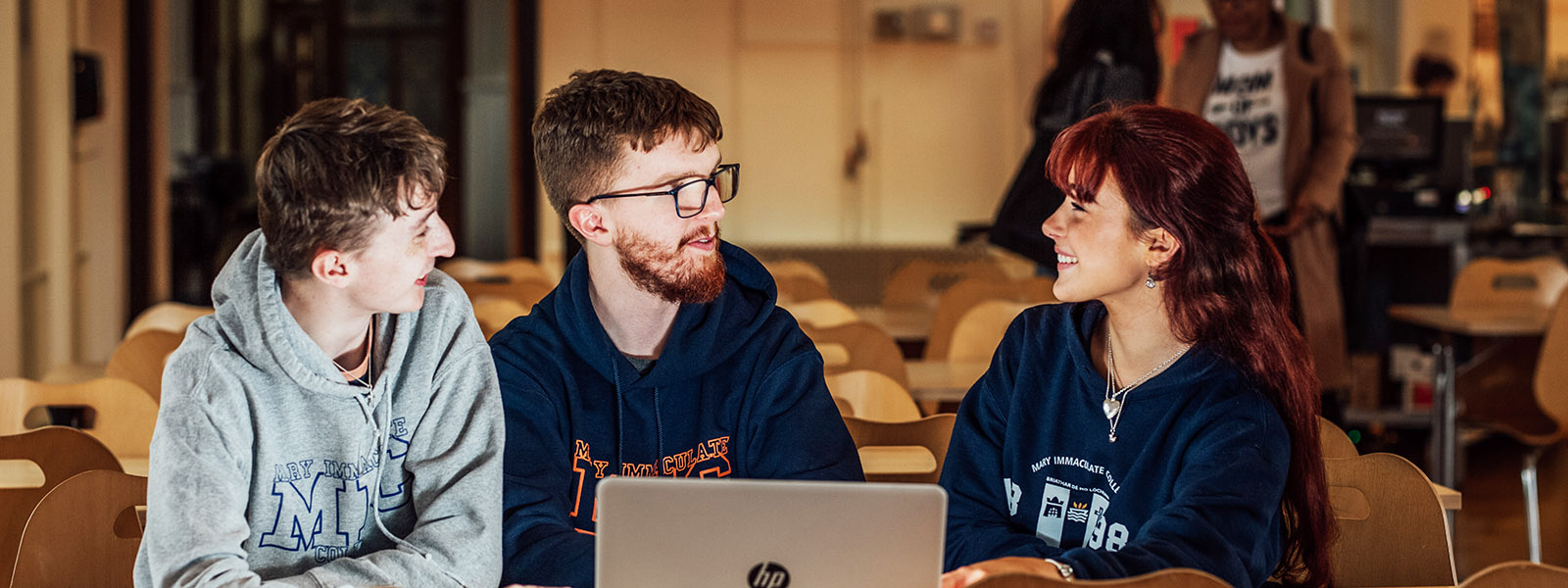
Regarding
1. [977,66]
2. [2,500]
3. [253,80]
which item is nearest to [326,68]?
[253,80]

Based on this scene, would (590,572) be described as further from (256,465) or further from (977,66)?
(977,66)

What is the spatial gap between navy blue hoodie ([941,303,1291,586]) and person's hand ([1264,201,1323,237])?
8.43 ft

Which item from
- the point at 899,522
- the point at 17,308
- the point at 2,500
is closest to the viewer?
the point at 899,522

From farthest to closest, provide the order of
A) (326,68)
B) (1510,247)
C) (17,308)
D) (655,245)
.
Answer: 1. (326,68)
2. (1510,247)
3. (17,308)
4. (655,245)

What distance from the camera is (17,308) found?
4.82 metres

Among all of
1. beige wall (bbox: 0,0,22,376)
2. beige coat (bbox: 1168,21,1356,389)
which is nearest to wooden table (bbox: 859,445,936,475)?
beige coat (bbox: 1168,21,1356,389)

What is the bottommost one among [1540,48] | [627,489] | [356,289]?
[627,489]

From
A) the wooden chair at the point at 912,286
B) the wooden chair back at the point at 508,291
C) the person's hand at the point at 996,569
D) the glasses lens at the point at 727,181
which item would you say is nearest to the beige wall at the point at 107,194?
the wooden chair back at the point at 508,291

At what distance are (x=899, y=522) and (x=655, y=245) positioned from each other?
1.94ft

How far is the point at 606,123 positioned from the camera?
5.66 ft

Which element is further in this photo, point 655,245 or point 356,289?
point 655,245

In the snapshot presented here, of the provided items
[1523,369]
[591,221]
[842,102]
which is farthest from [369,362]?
[842,102]

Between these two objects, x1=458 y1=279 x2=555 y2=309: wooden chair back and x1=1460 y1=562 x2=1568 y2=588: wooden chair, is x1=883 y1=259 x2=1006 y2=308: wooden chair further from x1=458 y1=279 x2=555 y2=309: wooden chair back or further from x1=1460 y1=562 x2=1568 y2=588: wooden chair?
x1=1460 y1=562 x2=1568 y2=588: wooden chair

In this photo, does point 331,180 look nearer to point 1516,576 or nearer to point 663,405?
point 663,405
